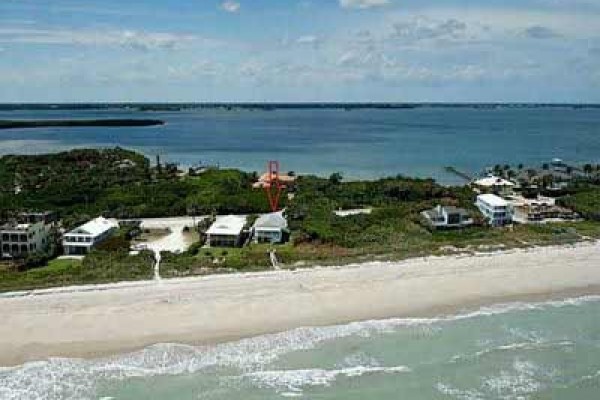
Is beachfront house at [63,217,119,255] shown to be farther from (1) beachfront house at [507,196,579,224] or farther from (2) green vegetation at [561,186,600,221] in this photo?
(2) green vegetation at [561,186,600,221]

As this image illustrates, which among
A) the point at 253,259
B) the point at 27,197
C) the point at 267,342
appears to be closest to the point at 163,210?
the point at 27,197

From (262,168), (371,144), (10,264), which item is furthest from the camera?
(371,144)

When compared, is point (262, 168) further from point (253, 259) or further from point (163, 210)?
point (253, 259)

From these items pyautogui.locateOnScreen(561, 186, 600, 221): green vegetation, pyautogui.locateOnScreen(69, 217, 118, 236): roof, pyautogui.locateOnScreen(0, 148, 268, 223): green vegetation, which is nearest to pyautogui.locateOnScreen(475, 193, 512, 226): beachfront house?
pyautogui.locateOnScreen(561, 186, 600, 221): green vegetation

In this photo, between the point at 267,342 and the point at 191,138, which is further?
the point at 191,138

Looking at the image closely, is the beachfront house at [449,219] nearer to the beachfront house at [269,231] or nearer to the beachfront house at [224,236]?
the beachfront house at [269,231]

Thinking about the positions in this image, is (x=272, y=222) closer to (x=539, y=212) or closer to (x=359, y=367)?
(x=359, y=367)
